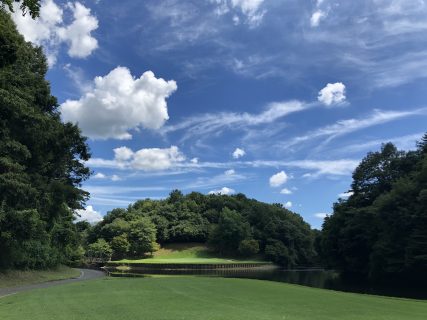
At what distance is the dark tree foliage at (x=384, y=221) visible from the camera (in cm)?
4734

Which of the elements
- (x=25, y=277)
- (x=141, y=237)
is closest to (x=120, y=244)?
(x=141, y=237)

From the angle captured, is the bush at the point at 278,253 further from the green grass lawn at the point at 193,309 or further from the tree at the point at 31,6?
the tree at the point at 31,6

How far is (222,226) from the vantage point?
12031 centimetres

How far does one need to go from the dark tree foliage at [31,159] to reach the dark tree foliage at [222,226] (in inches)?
2934

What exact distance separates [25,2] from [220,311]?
11.7 meters

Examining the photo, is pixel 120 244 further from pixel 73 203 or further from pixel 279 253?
pixel 73 203

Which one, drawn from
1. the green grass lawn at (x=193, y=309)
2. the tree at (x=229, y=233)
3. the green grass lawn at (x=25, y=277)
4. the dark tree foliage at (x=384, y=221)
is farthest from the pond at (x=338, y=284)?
the tree at (x=229, y=233)

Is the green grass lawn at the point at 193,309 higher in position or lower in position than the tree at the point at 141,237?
lower

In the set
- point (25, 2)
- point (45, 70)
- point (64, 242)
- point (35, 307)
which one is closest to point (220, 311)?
point (35, 307)

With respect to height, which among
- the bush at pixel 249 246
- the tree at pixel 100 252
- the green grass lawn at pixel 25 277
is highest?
the bush at pixel 249 246

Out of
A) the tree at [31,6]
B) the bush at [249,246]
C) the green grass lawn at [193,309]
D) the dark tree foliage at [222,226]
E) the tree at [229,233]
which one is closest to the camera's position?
the tree at [31,6]

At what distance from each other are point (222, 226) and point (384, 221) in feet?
232

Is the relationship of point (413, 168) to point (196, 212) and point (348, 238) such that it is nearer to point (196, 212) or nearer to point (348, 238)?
point (348, 238)

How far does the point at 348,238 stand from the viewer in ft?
220
